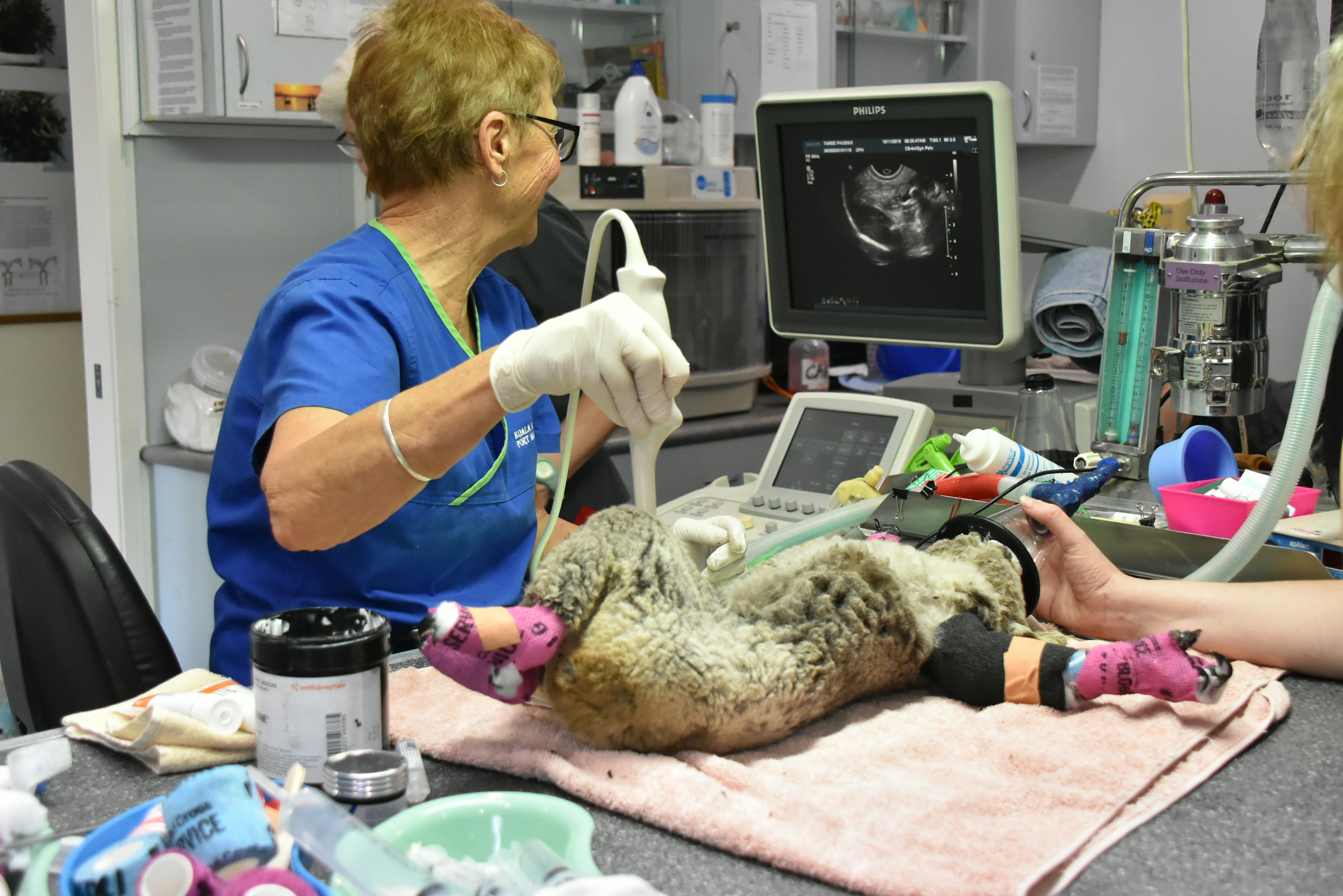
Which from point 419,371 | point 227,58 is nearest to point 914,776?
point 419,371

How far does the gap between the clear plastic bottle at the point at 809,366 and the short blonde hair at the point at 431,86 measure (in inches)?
66.4

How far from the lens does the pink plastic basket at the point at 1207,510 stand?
4.23 feet

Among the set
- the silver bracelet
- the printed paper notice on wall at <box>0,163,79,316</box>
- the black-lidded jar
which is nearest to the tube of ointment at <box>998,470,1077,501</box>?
the silver bracelet

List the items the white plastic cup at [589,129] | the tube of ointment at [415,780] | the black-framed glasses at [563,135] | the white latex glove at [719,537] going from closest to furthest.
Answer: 1. the tube of ointment at [415,780]
2. the white latex glove at [719,537]
3. the black-framed glasses at [563,135]
4. the white plastic cup at [589,129]

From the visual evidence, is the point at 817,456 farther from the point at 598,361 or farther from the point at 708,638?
the point at 708,638

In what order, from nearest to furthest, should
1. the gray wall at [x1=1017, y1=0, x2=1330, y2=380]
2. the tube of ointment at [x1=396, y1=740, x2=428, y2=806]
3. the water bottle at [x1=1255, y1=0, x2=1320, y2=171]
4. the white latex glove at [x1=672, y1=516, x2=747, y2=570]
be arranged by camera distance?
1. the tube of ointment at [x1=396, y1=740, x2=428, y2=806]
2. the white latex glove at [x1=672, y1=516, x2=747, y2=570]
3. the water bottle at [x1=1255, y1=0, x2=1320, y2=171]
4. the gray wall at [x1=1017, y1=0, x2=1330, y2=380]

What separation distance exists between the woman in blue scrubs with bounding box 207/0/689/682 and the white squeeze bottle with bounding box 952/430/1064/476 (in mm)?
481

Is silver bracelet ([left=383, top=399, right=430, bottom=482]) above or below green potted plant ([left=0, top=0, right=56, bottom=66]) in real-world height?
below

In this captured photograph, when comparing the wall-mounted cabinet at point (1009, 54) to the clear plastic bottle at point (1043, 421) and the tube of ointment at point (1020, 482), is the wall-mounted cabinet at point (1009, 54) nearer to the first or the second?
the clear plastic bottle at point (1043, 421)

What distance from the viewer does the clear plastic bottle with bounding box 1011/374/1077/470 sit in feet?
5.74

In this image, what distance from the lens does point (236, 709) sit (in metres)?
0.93

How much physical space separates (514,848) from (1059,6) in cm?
416

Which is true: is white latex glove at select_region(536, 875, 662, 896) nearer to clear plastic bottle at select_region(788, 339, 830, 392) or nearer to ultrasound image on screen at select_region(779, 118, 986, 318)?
ultrasound image on screen at select_region(779, 118, 986, 318)

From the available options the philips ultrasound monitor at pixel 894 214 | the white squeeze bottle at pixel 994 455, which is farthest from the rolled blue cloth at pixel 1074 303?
the white squeeze bottle at pixel 994 455
